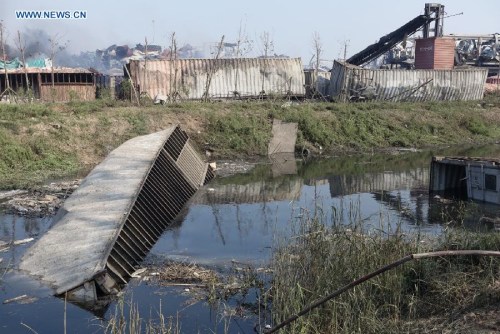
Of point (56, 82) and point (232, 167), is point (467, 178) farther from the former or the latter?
point (56, 82)

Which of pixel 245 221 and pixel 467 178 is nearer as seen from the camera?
pixel 245 221

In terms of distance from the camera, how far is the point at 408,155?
861 inches

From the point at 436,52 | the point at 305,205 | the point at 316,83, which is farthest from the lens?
the point at 436,52

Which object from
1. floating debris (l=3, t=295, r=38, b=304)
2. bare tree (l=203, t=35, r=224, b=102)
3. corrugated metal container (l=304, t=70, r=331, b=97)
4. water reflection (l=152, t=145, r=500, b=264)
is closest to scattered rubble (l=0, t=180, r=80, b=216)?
water reflection (l=152, t=145, r=500, b=264)

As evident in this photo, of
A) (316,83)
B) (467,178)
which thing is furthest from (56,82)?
(467,178)

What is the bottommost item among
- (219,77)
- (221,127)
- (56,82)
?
(221,127)

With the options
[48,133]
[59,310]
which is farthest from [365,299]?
[48,133]

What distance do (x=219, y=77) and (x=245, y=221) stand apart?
15576 millimetres

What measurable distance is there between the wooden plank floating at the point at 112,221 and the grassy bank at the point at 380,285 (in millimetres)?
2441

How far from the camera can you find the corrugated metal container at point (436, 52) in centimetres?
3416

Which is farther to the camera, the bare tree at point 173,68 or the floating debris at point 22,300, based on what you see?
the bare tree at point 173,68

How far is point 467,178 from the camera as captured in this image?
14.1m

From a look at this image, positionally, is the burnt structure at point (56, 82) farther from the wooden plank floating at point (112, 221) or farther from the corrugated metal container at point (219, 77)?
the wooden plank floating at point (112, 221)

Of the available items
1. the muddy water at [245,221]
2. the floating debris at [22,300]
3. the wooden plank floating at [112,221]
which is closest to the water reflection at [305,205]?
the muddy water at [245,221]
